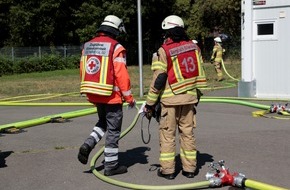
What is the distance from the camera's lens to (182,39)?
220 inches

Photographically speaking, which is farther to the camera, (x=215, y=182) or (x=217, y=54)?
(x=217, y=54)

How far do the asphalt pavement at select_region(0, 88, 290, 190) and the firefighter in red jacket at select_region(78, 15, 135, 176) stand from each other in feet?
1.34

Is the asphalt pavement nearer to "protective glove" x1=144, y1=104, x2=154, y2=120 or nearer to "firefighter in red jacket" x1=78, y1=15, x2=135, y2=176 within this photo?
"firefighter in red jacket" x1=78, y1=15, x2=135, y2=176

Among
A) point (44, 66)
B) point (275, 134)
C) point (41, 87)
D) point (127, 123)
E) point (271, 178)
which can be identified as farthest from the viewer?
point (44, 66)

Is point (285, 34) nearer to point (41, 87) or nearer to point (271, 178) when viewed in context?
point (271, 178)

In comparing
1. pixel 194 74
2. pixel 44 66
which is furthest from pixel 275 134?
pixel 44 66

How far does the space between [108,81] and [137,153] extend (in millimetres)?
1818

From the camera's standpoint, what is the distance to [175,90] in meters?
5.52

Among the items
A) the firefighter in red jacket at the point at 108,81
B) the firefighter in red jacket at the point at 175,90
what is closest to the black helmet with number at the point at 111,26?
the firefighter in red jacket at the point at 108,81

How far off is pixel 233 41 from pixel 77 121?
90.7 ft

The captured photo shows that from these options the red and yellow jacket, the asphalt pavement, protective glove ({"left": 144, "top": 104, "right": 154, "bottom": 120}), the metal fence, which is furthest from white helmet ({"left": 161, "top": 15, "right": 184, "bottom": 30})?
the metal fence

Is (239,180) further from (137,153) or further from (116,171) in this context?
(137,153)

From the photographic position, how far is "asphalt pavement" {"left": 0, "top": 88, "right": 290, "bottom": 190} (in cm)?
564

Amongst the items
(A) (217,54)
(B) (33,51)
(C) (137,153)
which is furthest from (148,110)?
(B) (33,51)
